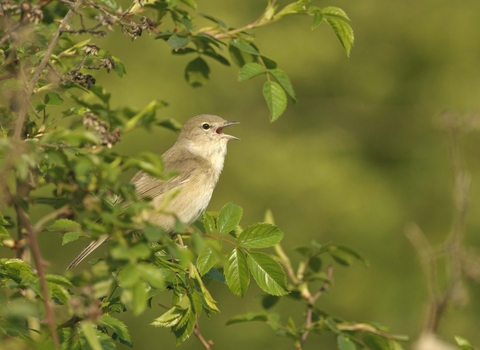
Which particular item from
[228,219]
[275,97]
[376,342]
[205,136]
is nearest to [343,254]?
[376,342]

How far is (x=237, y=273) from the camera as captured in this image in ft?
9.36

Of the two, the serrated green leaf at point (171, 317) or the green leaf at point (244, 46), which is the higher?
the green leaf at point (244, 46)

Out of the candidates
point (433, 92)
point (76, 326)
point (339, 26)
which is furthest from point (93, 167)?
point (433, 92)

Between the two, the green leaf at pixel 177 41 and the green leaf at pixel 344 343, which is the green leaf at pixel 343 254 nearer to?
the green leaf at pixel 344 343

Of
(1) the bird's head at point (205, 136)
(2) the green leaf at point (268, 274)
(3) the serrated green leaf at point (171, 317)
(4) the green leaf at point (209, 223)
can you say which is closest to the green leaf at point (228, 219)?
(4) the green leaf at point (209, 223)

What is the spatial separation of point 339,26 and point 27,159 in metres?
1.86

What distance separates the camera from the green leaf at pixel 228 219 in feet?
10.0

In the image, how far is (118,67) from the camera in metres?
3.21

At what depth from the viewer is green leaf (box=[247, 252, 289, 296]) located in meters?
2.85

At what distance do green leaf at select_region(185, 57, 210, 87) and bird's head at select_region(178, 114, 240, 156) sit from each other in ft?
5.95

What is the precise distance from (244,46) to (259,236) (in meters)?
0.88

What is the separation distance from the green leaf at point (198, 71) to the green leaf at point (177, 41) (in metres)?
0.60

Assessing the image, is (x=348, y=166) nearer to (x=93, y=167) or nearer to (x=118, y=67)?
(x=118, y=67)

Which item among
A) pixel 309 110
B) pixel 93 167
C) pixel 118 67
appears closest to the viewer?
pixel 93 167
